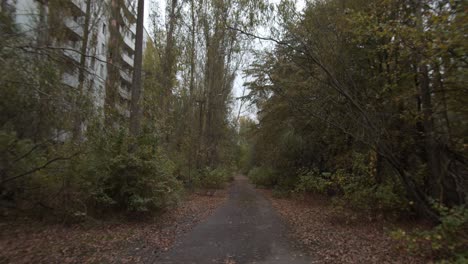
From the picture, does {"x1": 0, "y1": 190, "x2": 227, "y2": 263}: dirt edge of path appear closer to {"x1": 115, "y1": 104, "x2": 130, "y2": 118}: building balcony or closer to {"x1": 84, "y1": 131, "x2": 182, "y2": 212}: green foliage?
{"x1": 84, "y1": 131, "x2": 182, "y2": 212}: green foliage

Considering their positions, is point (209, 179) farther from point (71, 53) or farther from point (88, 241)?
point (71, 53)

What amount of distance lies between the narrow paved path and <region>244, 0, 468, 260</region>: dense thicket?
113 inches

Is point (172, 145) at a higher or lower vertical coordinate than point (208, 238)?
higher

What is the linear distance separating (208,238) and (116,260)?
2592 millimetres

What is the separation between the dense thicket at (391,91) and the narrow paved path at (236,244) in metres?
2.88

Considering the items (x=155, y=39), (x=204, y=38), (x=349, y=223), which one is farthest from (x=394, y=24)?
(x=204, y=38)

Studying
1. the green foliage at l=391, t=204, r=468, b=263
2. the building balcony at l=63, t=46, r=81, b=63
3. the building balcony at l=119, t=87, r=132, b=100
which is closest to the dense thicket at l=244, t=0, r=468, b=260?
the green foliage at l=391, t=204, r=468, b=263

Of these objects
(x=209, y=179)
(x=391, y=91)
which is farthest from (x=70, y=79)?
(x=209, y=179)

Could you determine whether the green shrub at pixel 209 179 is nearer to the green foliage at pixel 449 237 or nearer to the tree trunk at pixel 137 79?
the tree trunk at pixel 137 79

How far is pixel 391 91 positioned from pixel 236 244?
20.8ft

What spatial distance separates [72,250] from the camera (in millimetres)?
6430

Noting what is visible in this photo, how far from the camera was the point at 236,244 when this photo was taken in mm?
7426

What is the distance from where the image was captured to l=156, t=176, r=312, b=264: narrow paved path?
20.5 ft

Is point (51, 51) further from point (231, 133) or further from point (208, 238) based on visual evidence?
point (231, 133)
